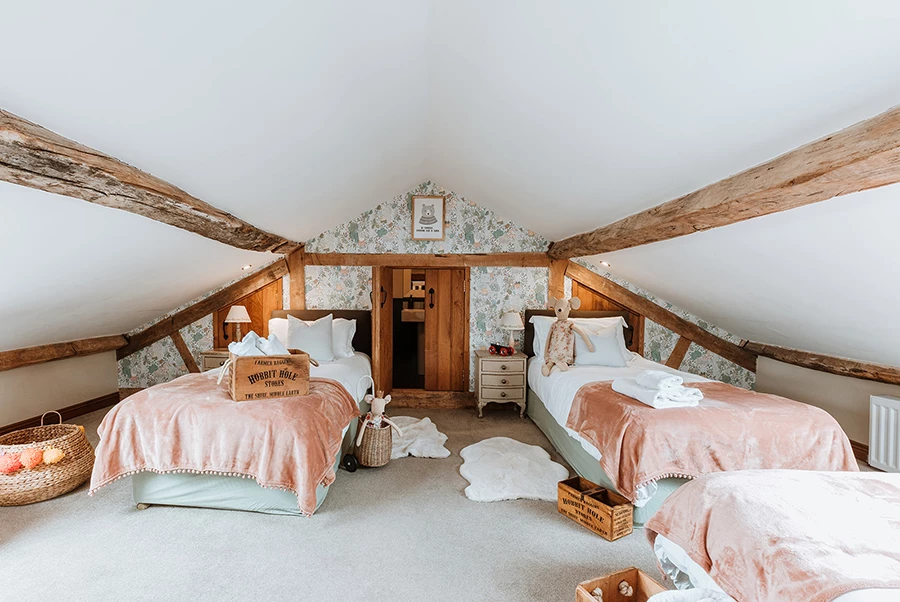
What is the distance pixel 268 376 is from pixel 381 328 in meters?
1.59

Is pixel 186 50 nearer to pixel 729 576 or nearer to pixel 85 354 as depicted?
pixel 729 576

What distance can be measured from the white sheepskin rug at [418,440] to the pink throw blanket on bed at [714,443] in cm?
151

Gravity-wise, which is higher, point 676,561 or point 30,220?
point 30,220

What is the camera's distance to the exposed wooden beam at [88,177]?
5.55 feet

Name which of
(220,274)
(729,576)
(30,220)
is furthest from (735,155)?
(220,274)

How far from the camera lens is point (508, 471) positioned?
3.34 meters

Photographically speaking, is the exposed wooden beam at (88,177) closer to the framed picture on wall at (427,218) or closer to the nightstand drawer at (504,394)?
the framed picture on wall at (427,218)

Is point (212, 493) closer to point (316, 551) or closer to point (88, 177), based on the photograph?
point (316, 551)

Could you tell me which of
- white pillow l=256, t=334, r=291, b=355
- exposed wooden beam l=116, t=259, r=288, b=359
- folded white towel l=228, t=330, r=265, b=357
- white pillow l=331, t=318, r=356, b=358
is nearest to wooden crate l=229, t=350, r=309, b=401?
folded white towel l=228, t=330, r=265, b=357

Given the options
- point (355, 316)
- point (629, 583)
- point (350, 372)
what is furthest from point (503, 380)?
point (629, 583)

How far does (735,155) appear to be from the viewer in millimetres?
2084

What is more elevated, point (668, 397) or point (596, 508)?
point (668, 397)

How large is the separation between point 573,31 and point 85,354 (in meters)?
5.31

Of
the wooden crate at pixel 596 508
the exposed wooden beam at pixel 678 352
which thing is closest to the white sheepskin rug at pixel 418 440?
the wooden crate at pixel 596 508
